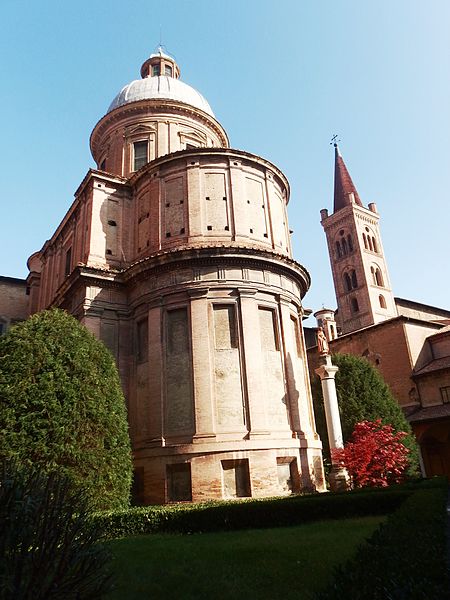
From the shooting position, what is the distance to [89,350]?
600 inches

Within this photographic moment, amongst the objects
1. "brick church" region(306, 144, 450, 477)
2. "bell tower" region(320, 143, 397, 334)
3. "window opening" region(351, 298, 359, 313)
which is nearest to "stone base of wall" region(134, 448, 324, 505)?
"brick church" region(306, 144, 450, 477)

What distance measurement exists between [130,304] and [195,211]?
520 centimetres

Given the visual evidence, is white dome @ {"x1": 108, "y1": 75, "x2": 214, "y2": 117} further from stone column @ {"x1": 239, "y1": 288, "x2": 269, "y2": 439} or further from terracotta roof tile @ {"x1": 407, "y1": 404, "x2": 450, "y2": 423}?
terracotta roof tile @ {"x1": 407, "y1": 404, "x2": 450, "y2": 423}

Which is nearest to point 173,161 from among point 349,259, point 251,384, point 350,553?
point 251,384

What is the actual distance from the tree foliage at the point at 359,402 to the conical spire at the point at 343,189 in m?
43.2

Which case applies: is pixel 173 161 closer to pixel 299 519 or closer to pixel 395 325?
pixel 299 519

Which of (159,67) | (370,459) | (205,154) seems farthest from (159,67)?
(370,459)

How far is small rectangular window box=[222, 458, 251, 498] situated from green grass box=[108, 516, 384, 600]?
603 centimetres

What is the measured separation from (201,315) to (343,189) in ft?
178

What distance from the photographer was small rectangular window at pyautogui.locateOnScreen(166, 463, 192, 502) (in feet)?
57.5

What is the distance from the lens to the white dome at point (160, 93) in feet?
99.4

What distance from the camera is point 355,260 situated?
62.5 m

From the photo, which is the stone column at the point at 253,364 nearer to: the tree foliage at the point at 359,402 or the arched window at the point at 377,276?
the tree foliage at the point at 359,402

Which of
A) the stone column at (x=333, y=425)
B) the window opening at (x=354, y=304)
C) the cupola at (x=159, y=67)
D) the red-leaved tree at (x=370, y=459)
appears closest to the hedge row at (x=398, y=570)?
the red-leaved tree at (x=370, y=459)
